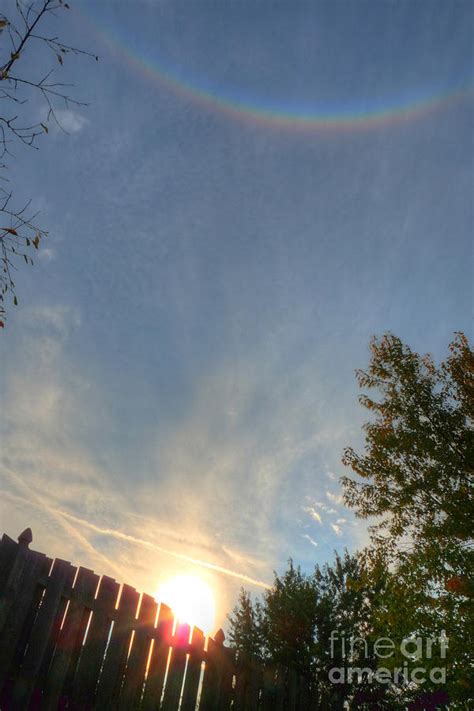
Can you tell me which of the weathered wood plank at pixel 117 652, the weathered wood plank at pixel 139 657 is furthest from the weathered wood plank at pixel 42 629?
the weathered wood plank at pixel 139 657

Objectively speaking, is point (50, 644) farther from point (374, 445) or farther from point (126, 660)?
point (374, 445)

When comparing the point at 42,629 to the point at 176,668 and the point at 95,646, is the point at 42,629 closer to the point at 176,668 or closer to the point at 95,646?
the point at 95,646

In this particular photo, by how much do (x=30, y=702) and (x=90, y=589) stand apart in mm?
1120

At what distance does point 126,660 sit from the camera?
5504mm

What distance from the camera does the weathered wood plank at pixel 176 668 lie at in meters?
6.00

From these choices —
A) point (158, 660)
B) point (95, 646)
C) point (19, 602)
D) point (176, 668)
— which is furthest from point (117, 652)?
point (19, 602)

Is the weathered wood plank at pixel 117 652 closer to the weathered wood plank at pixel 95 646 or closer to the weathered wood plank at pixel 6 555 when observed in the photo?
the weathered wood plank at pixel 95 646

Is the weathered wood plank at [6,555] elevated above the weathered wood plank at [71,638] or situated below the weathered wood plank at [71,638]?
above

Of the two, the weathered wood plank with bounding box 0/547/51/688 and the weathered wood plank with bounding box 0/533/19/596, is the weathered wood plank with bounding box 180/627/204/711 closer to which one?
the weathered wood plank with bounding box 0/547/51/688

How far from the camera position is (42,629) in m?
4.66

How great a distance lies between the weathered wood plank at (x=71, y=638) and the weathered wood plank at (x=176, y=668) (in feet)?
5.58

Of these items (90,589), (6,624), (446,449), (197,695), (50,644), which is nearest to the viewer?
(6,624)

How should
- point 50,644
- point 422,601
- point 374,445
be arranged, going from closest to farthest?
point 50,644 < point 422,601 < point 374,445

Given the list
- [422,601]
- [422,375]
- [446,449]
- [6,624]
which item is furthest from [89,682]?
[422,375]
